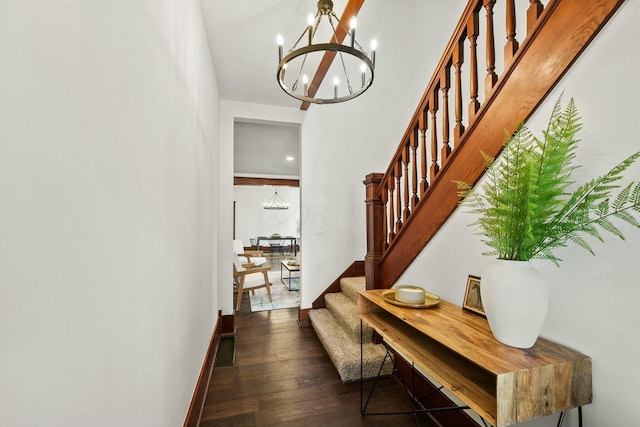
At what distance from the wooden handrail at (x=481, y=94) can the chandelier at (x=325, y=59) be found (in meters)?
0.52

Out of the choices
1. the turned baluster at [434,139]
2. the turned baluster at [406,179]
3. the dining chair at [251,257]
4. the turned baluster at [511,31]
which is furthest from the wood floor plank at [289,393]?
the dining chair at [251,257]

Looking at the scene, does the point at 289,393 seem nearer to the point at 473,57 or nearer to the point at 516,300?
the point at 516,300

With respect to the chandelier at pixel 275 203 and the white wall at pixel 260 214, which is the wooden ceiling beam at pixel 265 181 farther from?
the chandelier at pixel 275 203

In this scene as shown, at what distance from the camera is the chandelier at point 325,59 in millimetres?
1501

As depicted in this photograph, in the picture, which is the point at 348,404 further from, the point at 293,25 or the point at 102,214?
the point at 293,25

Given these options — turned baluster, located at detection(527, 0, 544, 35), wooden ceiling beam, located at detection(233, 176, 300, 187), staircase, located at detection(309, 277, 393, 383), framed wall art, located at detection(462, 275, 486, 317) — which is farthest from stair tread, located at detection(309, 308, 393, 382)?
wooden ceiling beam, located at detection(233, 176, 300, 187)

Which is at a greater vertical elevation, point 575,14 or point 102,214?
point 575,14

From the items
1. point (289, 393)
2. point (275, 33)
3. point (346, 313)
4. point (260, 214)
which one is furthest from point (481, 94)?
point (260, 214)

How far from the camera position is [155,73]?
1087 millimetres

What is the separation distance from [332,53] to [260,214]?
8.75 m

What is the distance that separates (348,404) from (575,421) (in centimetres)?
136

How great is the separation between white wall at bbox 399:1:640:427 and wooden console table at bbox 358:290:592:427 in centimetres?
6

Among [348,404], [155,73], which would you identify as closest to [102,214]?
[155,73]

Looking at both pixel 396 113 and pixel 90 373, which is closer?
pixel 90 373
